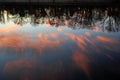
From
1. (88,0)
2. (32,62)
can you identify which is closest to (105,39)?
(32,62)

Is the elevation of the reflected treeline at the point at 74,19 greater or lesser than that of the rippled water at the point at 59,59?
greater

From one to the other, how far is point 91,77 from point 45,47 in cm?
1130

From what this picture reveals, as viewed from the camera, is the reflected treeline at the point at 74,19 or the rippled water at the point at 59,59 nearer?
the rippled water at the point at 59,59

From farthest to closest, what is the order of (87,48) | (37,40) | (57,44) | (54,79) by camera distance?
(37,40), (57,44), (87,48), (54,79)

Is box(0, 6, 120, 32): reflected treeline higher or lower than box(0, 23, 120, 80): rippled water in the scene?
higher

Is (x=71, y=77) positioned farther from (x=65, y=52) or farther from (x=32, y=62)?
(x=65, y=52)

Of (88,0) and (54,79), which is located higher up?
(88,0)

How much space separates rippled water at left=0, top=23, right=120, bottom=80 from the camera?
60.3ft

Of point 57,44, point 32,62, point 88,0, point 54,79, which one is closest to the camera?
point 54,79

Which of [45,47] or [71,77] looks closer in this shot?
[71,77]

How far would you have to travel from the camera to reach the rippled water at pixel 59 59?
18.4 metres

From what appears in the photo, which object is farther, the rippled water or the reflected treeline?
the reflected treeline

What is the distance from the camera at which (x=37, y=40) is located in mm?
32500

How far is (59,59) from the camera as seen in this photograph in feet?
75.3
